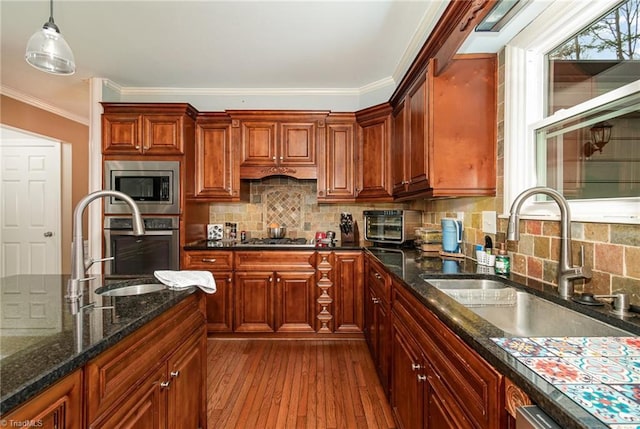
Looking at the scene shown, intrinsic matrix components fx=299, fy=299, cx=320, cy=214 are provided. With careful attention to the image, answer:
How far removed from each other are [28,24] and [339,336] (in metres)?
3.72

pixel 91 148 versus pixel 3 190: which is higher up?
pixel 91 148

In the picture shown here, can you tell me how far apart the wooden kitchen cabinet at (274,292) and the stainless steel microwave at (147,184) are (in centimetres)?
87

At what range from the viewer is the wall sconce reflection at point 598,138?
130 cm

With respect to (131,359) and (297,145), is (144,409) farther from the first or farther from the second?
(297,145)

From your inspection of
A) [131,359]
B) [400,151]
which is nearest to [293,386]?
[131,359]

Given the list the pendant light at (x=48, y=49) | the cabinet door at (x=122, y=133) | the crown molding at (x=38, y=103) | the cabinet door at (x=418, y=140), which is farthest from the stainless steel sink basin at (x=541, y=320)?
the crown molding at (x=38, y=103)

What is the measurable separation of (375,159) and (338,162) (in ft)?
1.32

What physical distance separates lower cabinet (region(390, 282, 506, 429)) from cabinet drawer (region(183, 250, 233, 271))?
5.87 ft

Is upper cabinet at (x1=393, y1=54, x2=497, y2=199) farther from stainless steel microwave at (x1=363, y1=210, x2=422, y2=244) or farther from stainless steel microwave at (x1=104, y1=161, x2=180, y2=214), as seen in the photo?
stainless steel microwave at (x1=104, y1=161, x2=180, y2=214)

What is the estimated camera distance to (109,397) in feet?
2.89

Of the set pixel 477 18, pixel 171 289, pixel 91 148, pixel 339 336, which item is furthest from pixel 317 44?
pixel 339 336

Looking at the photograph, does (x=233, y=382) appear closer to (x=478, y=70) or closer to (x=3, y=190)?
(x=478, y=70)

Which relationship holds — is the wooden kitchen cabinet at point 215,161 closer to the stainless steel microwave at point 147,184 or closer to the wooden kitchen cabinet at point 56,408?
the stainless steel microwave at point 147,184

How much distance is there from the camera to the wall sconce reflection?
51.2 inches
